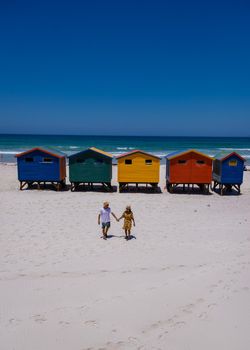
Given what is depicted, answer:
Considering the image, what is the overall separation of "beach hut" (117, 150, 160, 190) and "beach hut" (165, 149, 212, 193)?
0.92 metres

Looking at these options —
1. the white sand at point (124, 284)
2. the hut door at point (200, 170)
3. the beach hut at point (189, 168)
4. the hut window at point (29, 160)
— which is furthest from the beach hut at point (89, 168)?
the white sand at point (124, 284)

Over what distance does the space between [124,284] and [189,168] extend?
495 inches

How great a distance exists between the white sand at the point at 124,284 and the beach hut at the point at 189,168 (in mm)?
5732

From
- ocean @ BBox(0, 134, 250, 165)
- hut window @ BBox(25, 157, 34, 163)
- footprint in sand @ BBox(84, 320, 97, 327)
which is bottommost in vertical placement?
footprint in sand @ BBox(84, 320, 97, 327)

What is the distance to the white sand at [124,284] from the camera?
5203 millimetres

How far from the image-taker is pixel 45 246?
30.2ft

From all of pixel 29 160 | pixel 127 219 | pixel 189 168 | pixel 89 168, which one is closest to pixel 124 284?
pixel 127 219

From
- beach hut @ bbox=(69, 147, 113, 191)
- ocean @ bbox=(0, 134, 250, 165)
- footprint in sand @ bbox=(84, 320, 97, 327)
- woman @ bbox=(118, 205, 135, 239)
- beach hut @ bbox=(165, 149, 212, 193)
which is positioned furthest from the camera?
ocean @ bbox=(0, 134, 250, 165)

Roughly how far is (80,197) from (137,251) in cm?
856

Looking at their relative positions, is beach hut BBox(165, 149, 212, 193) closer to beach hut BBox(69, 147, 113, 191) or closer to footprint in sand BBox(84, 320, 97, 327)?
beach hut BBox(69, 147, 113, 191)

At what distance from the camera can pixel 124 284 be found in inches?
271

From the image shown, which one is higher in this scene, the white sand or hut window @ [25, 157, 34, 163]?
hut window @ [25, 157, 34, 163]

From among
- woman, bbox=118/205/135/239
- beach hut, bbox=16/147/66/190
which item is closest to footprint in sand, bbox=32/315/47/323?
woman, bbox=118/205/135/239

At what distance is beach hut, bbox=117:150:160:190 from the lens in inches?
727
